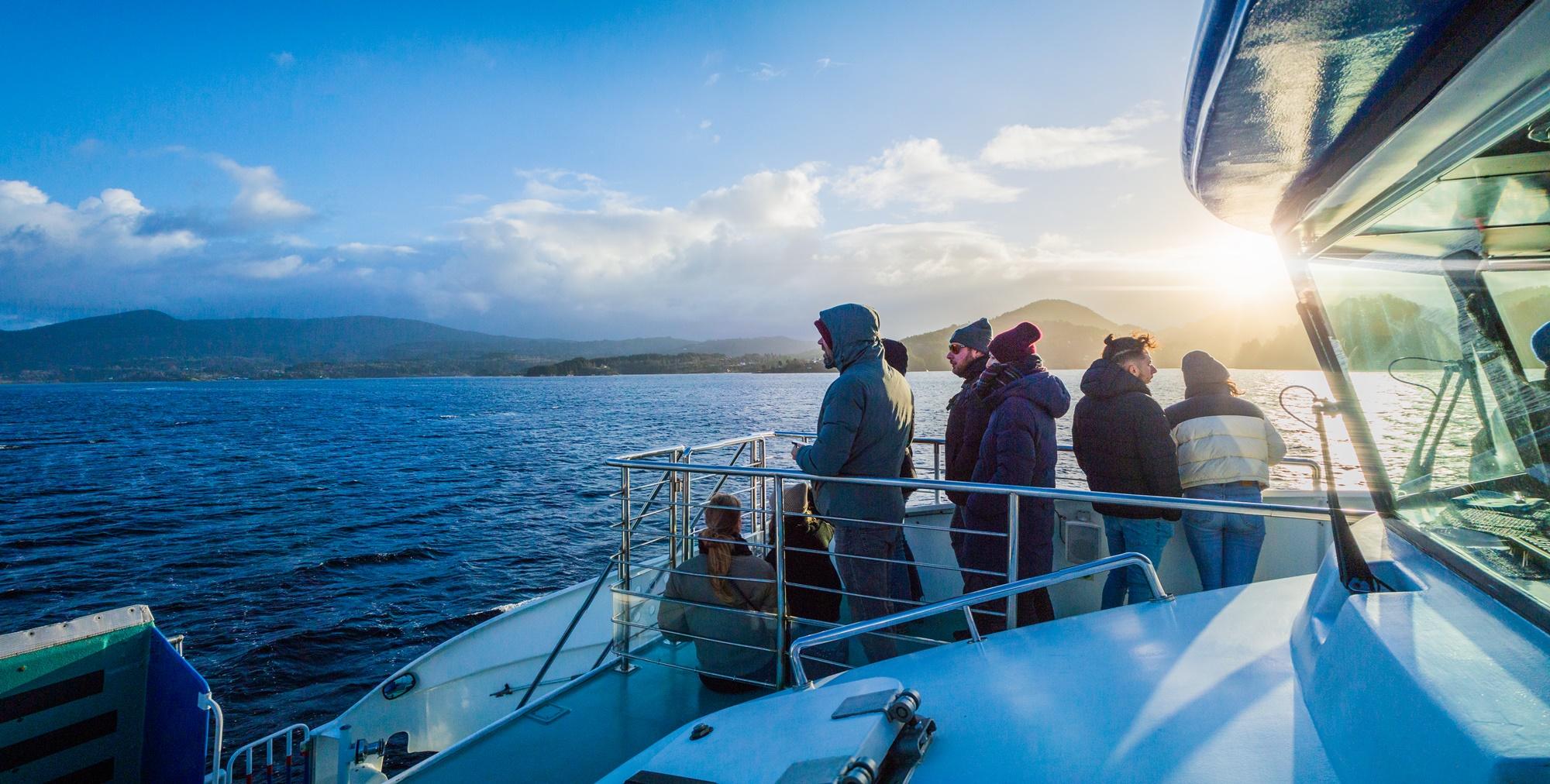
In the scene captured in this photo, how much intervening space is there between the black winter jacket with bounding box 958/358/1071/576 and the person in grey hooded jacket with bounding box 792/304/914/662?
59 cm

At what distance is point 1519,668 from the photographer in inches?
43.7

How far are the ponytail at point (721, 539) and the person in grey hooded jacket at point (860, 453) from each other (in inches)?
19.2

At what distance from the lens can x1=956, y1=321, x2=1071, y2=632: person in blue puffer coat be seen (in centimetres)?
411

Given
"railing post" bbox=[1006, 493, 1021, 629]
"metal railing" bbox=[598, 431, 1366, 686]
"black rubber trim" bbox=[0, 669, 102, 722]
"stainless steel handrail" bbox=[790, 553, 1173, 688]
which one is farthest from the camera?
"railing post" bbox=[1006, 493, 1021, 629]

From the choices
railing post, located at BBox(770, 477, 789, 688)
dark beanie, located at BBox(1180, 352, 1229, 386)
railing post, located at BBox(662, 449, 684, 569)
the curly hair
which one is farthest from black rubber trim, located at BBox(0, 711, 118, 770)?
dark beanie, located at BBox(1180, 352, 1229, 386)

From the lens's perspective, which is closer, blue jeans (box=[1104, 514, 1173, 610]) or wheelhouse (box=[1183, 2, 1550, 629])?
wheelhouse (box=[1183, 2, 1550, 629])

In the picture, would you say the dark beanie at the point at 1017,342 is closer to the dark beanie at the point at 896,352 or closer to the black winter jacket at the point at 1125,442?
the black winter jacket at the point at 1125,442

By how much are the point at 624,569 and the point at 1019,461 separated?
2532 mm

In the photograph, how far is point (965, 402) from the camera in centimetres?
462

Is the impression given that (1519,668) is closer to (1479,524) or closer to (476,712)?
(1479,524)

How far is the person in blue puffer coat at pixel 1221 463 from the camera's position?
4.30 metres

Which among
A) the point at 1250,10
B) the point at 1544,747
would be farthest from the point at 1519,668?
the point at 1250,10

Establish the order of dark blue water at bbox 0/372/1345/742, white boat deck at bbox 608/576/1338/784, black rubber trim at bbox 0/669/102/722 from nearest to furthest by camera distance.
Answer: white boat deck at bbox 608/576/1338/784 < black rubber trim at bbox 0/669/102/722 < dark blue water at bbox 0/372/1345/742

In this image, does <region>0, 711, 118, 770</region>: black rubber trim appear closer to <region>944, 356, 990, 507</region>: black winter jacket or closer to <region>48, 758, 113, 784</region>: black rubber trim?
<region>48, 758, 113, 784</region>: black rubber trim
